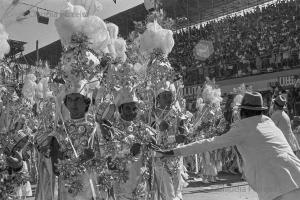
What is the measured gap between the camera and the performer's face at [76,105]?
460cm

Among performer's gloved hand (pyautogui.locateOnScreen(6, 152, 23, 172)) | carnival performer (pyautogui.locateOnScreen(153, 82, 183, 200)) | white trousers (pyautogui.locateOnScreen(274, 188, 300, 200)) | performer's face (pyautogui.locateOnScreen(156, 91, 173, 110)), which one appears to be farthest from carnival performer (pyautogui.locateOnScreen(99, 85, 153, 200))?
white trousers (pyautogui.locateOnScreen(274, 188, 300, 200))

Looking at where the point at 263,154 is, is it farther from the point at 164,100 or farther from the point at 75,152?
the point at 164,100

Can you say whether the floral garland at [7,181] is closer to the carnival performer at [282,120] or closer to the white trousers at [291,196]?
the white trousers at [291,196]

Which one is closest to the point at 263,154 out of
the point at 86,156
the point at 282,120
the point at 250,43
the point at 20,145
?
the point at 86,156

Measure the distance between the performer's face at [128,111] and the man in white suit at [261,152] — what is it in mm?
1634

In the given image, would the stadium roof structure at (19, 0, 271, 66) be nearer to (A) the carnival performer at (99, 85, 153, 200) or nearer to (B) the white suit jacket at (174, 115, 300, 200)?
(A) the carnival performer at (99, 85, 153, 200)

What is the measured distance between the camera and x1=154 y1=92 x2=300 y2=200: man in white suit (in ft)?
11.8

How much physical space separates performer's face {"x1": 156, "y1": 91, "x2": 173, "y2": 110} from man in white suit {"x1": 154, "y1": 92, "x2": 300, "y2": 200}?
8.59ft

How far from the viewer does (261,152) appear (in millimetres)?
3711

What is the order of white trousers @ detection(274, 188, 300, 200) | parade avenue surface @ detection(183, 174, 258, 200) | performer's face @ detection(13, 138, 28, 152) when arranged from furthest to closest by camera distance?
parade avenue surface @ detection(183, 174, 258, 200) → performer's face @ detection(13, 138, 28, 152) → white trousers @ detection(274, 188, 300, 200)

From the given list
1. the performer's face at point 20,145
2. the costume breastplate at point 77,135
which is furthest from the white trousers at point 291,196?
the performer's face at point 20,145

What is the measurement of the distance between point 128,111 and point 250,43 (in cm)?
1473

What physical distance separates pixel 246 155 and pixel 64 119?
178cm

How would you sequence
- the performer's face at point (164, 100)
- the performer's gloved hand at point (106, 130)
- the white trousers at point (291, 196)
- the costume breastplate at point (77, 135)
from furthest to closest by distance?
the performer's face at point (164, 100) < the performer's gloved hand at point (106, 130) < the costume breastplate at point (77, 135) < the white trousers at point (291, 196)
